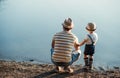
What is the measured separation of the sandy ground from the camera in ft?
32.3

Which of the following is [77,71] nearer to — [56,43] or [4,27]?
[56,43]

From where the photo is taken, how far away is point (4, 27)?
16.1 metres

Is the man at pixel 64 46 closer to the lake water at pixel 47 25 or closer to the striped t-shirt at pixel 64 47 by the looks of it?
the striped t-shirt at pixel 64 47

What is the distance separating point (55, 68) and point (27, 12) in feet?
30.4

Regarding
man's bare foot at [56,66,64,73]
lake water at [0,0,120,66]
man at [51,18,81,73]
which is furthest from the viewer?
lake water at [0,0,120,66]

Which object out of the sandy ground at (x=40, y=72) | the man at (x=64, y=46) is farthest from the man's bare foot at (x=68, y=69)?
the man at (x=64, y=46)

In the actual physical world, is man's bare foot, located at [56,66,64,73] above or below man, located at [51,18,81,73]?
below

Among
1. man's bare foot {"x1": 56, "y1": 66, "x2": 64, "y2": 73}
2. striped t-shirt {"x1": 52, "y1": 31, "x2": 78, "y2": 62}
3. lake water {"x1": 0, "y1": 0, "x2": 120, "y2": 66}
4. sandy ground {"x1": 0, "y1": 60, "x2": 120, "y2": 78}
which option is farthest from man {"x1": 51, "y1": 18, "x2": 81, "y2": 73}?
lake water {"x1": 0, "y1": 0, "x2": 120, "y2": 66}

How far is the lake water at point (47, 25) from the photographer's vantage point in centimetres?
1277

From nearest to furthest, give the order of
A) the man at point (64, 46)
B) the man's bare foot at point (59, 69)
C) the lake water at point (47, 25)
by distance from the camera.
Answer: the man at point (64, 46) → the man's bare foot at point (59, 69) → the lake water at point (47, 25)

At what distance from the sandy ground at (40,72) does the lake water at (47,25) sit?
3.91ft

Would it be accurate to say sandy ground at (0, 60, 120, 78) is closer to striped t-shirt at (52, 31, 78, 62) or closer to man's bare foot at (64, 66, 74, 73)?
man's bare foot at (64, 66, 74, 73)

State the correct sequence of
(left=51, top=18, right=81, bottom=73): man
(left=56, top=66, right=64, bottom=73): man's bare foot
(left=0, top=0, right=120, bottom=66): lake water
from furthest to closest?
(left=0, top=0, right=120, bottom=66): lake water, (left=56, top=66, right=64, bottom=73): man's bare foot, (left=51, top=18, right=81, bottom=73): man

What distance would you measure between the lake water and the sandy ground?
1.19 m
